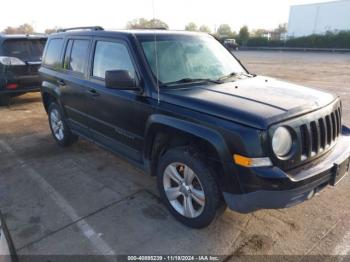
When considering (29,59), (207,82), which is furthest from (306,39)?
(207,82)

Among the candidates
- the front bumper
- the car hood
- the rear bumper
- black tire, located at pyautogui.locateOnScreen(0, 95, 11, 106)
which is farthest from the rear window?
the front bumper

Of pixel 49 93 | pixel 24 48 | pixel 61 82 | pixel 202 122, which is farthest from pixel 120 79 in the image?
pixel 24 48

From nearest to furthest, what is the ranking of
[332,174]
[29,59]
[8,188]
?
[332,174] → [8,188] → [29,59]

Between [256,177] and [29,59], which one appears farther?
[29,59]

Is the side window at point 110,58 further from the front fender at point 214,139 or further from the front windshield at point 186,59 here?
the front fender at point 214,139

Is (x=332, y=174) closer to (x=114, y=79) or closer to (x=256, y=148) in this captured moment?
(x=256, y=148)

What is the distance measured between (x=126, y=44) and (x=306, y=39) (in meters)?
43.0

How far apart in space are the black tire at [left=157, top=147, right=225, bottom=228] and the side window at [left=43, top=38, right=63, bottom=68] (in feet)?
9.80

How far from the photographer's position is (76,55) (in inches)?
186

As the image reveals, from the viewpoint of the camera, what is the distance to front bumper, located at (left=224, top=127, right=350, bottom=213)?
8.51ft

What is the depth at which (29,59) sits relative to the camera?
8.66m

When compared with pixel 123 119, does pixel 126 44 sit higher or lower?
higher

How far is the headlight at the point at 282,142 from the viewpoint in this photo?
2.64 meters

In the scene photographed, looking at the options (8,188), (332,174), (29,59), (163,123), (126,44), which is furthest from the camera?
(29,59)
